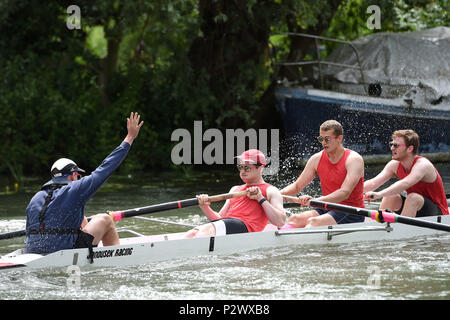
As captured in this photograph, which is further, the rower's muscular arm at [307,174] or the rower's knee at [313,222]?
the rower's muscular arm at [307,174]

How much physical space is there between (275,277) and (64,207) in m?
2.25

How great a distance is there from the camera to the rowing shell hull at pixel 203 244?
297 inches

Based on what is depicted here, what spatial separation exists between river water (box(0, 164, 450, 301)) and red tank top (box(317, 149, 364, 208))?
0.57 m

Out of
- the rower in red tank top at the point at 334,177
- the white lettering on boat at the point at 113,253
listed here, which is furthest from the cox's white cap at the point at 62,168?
the rower in red tank top at the point at 334,177

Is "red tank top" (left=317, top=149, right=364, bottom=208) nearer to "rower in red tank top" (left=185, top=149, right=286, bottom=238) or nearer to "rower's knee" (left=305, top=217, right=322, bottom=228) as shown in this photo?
"rower's knee" (left=305, top=217, right=322, bottom=228)

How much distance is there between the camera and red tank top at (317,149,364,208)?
923 cm

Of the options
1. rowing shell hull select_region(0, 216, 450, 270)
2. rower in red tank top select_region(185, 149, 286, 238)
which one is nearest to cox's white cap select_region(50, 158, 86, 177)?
A: rowing shell hull select_region(0, 216, 450, 270)

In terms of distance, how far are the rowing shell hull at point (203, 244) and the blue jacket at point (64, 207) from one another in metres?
0.14

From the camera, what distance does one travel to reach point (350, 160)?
9156 millimetres

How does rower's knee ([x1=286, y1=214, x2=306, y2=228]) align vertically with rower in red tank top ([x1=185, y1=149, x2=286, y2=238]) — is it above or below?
below

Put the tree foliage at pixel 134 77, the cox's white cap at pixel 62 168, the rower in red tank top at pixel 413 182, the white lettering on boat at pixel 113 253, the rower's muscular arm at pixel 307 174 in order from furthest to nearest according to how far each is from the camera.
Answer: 1. the tree foliage at pixel 134 77
2. the rower in red tank top at pixel 413 182
3. the rower's muscular arm at pixel 307 174
4. the white lettering on boat at pixel 113 253
5. the cox's white cap at pixel 62 168

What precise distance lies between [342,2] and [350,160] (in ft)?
35.5

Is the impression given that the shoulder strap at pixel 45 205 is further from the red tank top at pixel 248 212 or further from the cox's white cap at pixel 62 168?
the red tank top at pixel 248 212
